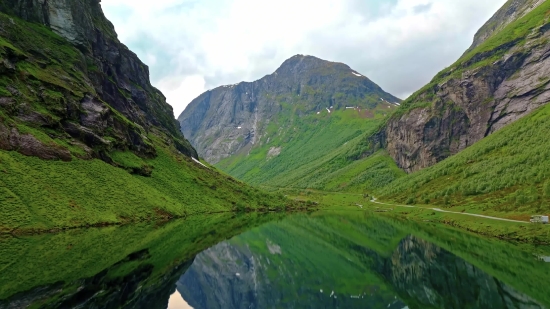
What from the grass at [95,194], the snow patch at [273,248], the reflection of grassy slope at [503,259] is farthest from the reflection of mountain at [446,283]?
the grass at [95,194]

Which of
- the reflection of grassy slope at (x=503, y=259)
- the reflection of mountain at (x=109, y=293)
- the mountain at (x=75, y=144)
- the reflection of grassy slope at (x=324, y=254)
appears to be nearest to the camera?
the reflection of mountain at (x=109, y=293)

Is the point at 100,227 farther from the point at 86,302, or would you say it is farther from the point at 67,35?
the point at 67,35

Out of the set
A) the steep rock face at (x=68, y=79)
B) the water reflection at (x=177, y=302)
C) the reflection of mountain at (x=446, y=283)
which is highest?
the steep rock face at (x=68, y=79)

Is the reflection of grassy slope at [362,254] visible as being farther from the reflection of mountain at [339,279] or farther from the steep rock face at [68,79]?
the steep rock face at [68,79]

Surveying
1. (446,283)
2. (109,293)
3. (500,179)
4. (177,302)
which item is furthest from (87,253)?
(500,179)

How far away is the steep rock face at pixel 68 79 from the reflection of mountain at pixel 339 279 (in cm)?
7527

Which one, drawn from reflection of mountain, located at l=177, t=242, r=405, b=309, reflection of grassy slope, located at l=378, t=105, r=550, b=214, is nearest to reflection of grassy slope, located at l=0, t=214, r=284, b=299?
reflection of mountain, located at l=177, t=242, r=405, b=309

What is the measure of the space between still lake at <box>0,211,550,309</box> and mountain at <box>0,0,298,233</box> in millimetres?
16486

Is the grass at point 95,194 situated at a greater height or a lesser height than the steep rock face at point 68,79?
lesser

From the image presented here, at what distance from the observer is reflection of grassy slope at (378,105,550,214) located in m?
96.9

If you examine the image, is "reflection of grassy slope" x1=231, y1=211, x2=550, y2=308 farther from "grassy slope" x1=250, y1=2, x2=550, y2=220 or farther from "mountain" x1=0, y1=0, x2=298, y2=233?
"mountain" x1=0, y1=0, x2=298, y2=233

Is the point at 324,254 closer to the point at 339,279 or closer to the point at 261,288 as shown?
the point at 339,279

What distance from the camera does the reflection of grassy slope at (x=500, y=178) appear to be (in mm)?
96938

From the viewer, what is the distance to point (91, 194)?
8775 cm
